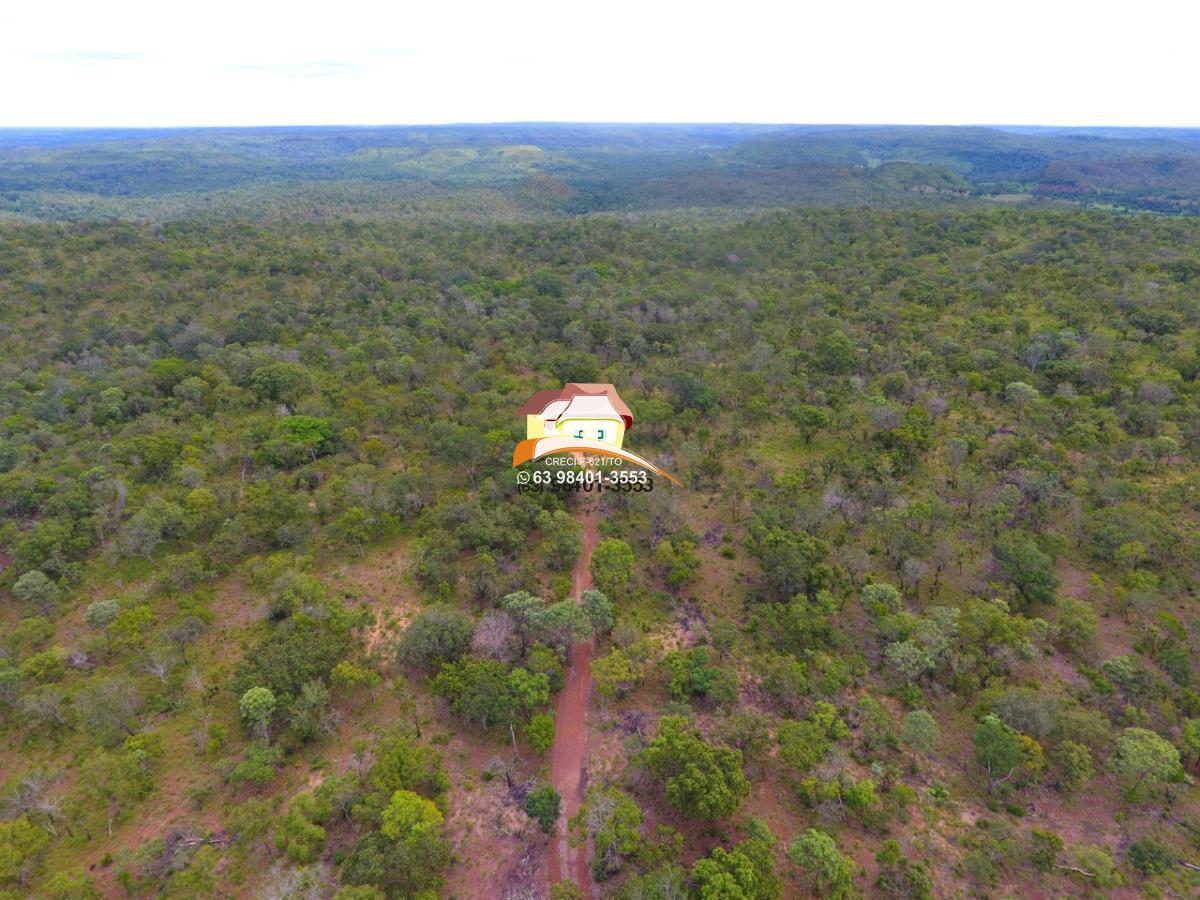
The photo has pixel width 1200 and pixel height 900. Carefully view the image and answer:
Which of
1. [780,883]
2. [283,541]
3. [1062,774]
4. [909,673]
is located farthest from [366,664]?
[1062,774]

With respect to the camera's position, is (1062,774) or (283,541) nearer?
(1062,774)

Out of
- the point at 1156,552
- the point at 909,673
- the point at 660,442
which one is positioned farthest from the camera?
the point at 660,442

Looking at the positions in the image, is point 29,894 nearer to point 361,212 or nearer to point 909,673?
point 909,673

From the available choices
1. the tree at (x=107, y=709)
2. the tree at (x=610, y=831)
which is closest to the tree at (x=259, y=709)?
the tree at (x=107, y=709)

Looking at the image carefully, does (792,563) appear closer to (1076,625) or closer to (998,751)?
(998,751)

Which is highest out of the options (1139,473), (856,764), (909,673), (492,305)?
(492,305)

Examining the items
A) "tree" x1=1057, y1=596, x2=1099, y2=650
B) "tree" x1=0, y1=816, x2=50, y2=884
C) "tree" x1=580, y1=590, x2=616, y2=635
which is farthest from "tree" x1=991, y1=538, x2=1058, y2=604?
"tree" x1=0, y1=816, x2=50, y2=884
